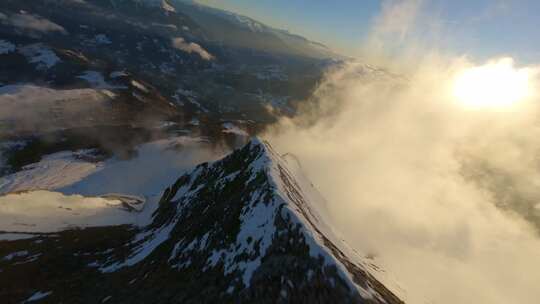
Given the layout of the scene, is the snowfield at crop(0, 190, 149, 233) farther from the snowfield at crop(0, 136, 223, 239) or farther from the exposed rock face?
the exposed rock face

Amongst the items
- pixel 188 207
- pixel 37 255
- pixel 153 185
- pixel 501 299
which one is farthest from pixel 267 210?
pixel 501 299

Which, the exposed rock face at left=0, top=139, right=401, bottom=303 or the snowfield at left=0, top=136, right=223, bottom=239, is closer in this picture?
the exposed rock face at left=0, top=139, right=401, bottom=303

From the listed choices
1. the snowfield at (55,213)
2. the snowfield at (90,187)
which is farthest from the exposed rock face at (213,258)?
the snowfield at (90,187)

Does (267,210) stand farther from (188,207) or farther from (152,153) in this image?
(152,153)

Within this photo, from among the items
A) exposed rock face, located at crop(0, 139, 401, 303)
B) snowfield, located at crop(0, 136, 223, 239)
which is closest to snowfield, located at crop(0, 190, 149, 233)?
snowfield, located at crop(0, 136, 223, 239)

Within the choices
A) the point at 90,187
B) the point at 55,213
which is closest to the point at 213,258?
the point at 55,213

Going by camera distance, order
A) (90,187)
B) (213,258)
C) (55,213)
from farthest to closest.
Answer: (90,187) < (55,213) < (213,258)

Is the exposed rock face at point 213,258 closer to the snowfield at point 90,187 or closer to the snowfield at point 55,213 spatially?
the snowfield at point 55,213

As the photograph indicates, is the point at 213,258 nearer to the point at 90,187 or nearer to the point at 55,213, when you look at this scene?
the point at 55,213
